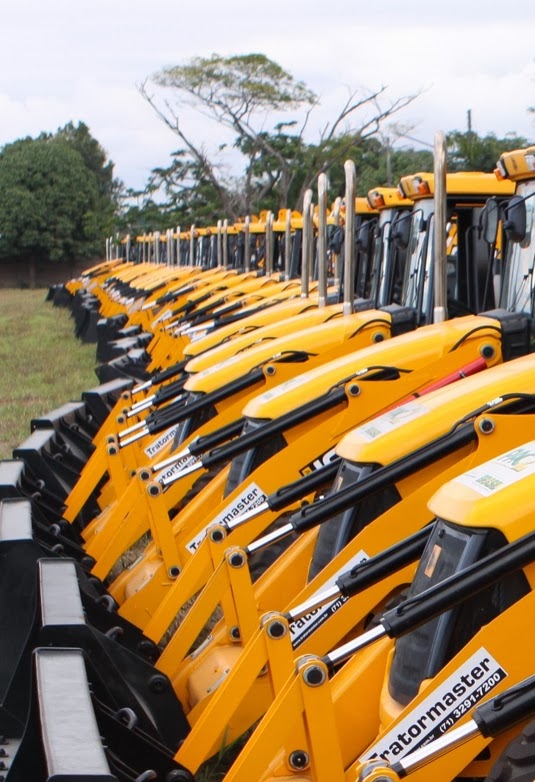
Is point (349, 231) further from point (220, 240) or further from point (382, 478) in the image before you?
point (220, 240)

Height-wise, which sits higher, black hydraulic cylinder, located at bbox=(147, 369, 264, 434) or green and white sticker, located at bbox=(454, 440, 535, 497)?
green and white sticker, located at bbox=(454, 440, 535, 497)

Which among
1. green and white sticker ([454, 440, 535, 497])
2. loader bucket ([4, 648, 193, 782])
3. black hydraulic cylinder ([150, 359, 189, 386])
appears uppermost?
green and white sticker ([454, 440, 535, 497])

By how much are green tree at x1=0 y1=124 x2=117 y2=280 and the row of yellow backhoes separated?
176 ft

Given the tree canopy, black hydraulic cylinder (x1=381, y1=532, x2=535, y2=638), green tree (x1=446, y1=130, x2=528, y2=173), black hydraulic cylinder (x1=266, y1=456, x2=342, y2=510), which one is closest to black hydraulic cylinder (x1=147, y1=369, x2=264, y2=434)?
black hydraulic cylinder (x1=266, y1=456, x2=342, y2=510)

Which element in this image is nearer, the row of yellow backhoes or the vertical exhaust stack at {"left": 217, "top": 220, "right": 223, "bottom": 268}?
the row of yellow backhoes

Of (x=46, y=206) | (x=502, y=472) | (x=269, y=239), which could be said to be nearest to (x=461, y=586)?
(x=502, y=472)

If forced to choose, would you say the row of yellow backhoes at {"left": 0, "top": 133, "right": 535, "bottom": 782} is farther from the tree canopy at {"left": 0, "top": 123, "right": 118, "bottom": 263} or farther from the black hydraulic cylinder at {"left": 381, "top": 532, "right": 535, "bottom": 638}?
the tree canopy at {"left": 0, "top": 123, "right": 118, "bottom": 263}

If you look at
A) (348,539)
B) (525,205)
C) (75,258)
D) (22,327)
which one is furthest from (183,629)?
(75,258)

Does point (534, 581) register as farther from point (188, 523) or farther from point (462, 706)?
point (188, 523)

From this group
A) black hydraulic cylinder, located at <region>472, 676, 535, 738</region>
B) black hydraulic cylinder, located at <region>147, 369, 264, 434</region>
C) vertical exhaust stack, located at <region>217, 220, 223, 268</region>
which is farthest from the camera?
vertical exhaust stack, located at <region>217, 220, 223, 268</region>

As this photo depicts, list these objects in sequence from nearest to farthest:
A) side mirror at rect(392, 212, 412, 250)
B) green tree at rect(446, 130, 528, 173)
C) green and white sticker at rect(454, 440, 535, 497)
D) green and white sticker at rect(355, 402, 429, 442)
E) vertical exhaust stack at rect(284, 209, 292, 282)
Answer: green and white sticker at rect(454, 440, 535, 497) < green and white sticker at rect(355, 402, 429, 442) < side mirror at rect(392, 212, 412, 250) < vertical exhaust stack at rect(284, 209, 292, 282) < green tree at rect(446, 130, 528, 173)

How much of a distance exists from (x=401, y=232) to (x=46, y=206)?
56171mm

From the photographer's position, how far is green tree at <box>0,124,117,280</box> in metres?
62.4

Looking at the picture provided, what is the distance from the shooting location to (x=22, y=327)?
3177cm
